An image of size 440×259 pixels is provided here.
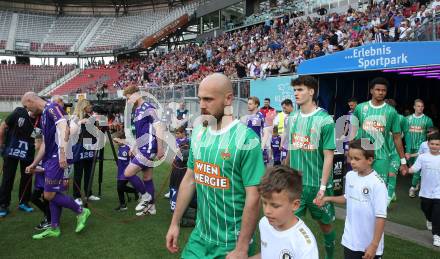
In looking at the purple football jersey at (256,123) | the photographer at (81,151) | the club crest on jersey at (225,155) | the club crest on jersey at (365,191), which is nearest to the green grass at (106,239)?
the photographer at (81,151)

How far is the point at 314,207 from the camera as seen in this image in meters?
4.46

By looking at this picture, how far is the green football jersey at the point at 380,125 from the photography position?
5.87 m

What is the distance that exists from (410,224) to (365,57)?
3.88 meters

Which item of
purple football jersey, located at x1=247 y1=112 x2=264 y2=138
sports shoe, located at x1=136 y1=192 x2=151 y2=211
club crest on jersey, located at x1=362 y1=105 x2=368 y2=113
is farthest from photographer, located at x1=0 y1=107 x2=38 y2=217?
club crest on jersey, located at x1=362 y1=105 x2=368 y2=113

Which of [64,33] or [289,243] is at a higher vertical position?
[64,33]

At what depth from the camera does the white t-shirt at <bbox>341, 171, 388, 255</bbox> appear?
335 centimetres

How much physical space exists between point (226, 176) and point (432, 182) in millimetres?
4156

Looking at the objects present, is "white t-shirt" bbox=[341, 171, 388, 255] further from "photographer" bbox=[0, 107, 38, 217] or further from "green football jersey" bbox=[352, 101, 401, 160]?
"photographer" bbox=[0, 107, 38, 217]

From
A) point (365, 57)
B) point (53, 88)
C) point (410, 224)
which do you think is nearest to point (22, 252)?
point (410, 224)

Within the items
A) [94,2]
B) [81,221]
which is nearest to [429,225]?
[81,221]

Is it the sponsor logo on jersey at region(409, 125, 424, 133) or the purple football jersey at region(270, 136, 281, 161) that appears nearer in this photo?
the sponsor logo on jersey at region(409, 125, 424, 133)

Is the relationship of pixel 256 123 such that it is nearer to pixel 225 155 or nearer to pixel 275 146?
pixel 275 146

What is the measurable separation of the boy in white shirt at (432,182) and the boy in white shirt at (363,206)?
267 cm

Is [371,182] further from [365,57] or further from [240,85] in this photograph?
[240,85]
